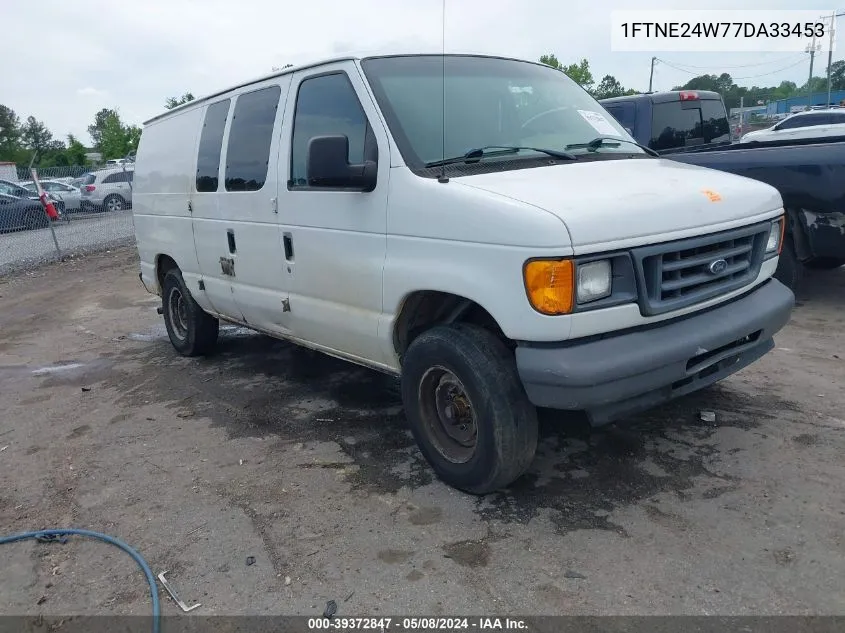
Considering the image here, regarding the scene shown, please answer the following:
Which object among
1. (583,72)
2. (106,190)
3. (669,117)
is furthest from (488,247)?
(583,72)

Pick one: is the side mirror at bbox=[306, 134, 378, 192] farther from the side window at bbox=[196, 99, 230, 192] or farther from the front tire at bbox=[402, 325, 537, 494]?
the side window at bbox=[196, 99, 230, 192]

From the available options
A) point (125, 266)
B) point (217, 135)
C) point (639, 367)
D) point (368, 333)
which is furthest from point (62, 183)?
point (639, 367)

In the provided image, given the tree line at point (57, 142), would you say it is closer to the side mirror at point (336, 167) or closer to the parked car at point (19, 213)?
the parked car at point (19, 213)

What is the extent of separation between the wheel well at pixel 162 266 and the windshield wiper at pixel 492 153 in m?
3.68

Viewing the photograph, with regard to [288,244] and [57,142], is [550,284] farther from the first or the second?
[57,142]

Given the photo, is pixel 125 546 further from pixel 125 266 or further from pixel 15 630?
pixel 125 266

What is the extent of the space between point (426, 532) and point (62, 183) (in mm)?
23892

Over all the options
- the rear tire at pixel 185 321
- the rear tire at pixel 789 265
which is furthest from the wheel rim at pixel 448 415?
the rear tire at pixel 789 265

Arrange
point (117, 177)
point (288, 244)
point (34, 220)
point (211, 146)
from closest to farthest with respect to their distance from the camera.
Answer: point (288, 244) → point (211, 146) → point (34, 220) → point (117, 177)

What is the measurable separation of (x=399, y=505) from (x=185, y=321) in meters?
3.63

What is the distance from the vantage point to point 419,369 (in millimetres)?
3439

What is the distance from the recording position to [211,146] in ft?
17.1

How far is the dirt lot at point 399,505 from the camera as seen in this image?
275 centimetres

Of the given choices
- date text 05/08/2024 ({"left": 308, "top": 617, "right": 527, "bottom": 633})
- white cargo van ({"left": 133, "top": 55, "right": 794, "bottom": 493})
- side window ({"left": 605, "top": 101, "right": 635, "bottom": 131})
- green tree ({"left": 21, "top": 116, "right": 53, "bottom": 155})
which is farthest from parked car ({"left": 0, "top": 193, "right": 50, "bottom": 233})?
green tree ({"left": 21, "top": 116, "right": 53, "bottom": 155})
